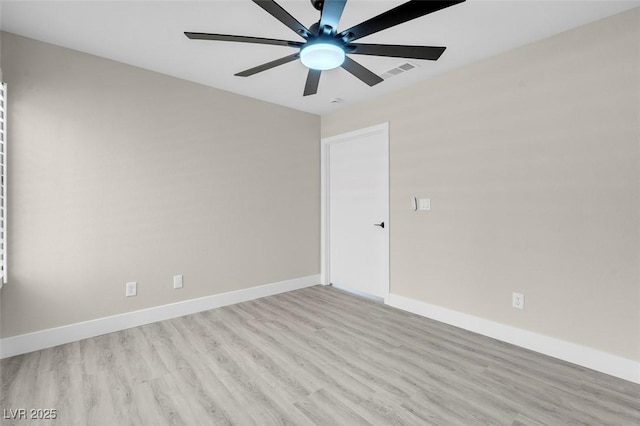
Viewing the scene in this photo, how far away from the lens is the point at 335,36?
1.77 meters

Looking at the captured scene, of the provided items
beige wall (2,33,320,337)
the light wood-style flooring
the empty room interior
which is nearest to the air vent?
the empty room interior

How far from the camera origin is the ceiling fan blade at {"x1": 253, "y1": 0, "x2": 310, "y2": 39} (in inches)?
56.2

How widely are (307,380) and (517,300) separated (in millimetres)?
1856

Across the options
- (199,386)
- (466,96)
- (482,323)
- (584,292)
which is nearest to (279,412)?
(199,386)

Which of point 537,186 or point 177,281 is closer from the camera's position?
point 537,186

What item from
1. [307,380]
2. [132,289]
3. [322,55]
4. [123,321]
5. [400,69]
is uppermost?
[400,69]

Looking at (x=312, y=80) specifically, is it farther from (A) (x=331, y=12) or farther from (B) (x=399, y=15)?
(B) (x=399, y=15)

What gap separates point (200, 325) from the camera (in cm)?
298

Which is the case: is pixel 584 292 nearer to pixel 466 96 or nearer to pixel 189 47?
pixel 466 96

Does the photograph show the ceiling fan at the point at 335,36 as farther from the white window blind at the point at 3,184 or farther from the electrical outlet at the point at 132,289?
the electrical outlet at the point at 132,289

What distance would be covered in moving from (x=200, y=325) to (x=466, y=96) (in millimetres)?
3371

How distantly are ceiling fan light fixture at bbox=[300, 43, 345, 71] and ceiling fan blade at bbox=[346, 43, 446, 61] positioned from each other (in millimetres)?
91

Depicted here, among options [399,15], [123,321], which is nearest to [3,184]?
[123,321]

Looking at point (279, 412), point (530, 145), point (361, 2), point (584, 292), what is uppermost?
point (361, 2)
